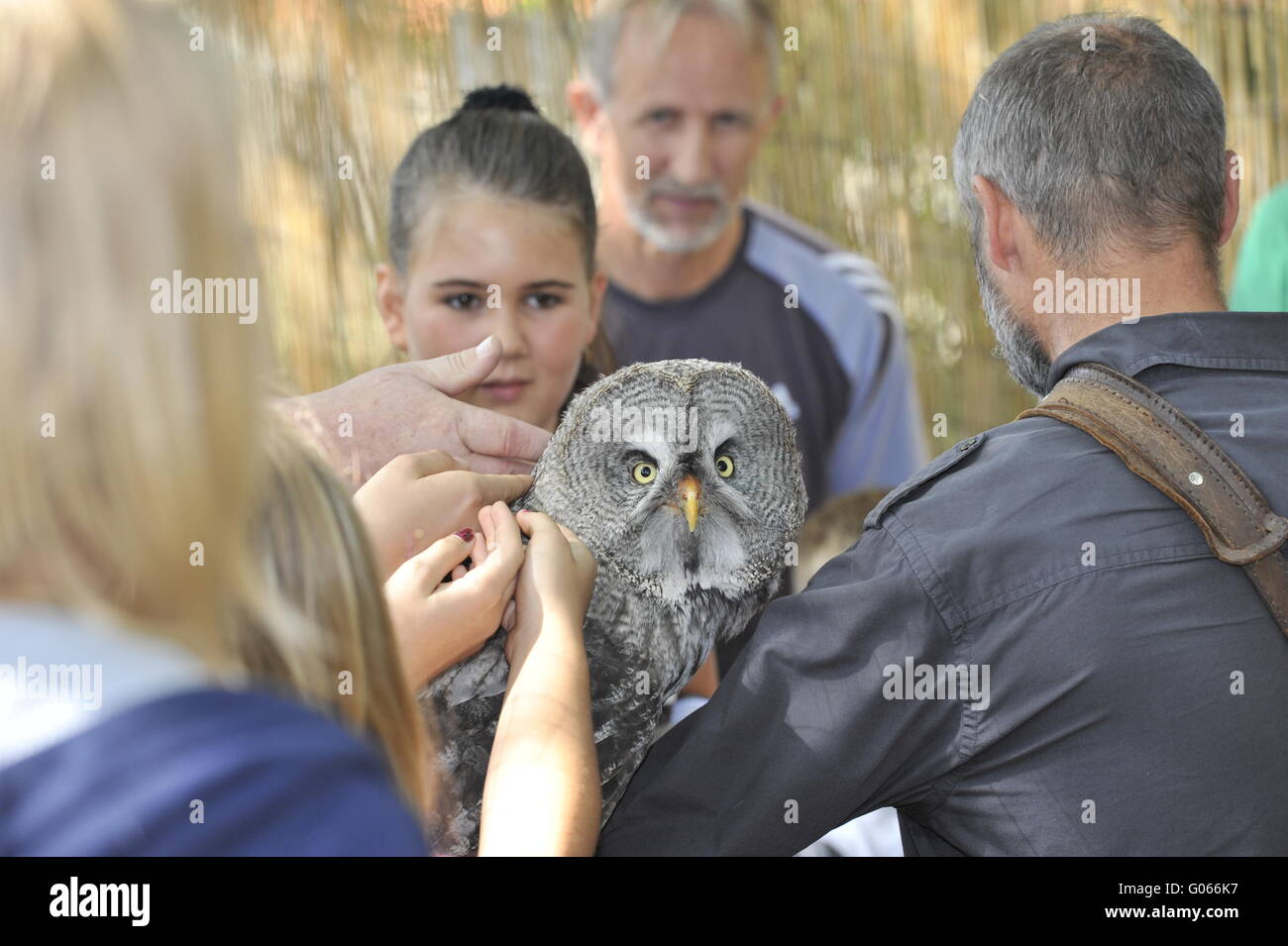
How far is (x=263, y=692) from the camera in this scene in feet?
2.80

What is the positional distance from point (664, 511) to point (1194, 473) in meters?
0.88

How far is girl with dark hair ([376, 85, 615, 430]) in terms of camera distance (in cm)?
261

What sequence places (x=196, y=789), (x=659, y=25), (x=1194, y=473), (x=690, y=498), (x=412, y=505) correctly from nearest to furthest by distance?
(x=196, y=789) < (x=1194, y=473) < (x=412, y=505) < (x=690, y=498) < (x=659, y=25)

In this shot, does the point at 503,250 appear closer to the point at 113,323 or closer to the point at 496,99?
the point at 496,99

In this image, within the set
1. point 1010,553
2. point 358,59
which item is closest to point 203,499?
point 1010,553

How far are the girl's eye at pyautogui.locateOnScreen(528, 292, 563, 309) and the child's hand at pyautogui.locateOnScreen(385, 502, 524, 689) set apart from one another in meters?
0.94

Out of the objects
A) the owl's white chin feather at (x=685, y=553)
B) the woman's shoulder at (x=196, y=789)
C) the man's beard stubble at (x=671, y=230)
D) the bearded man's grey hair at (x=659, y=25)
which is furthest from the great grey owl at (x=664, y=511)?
the bearded man's grey hair at (x=659, y=25)

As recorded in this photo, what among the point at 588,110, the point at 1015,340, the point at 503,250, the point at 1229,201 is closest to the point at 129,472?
the point at 1015,340

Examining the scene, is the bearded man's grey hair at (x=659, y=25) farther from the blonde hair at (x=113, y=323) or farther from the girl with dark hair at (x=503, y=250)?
the blonde hair at (x=113, y=323)

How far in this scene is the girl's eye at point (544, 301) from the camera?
2.64m

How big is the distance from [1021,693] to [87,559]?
117 cm

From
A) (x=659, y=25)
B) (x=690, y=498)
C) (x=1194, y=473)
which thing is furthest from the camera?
(x=659, y=25)

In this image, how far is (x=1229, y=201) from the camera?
1.92 meters

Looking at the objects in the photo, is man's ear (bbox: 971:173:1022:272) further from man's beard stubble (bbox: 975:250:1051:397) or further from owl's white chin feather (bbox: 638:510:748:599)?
owl's white chin feather (bbox: 638:510:748:599)
